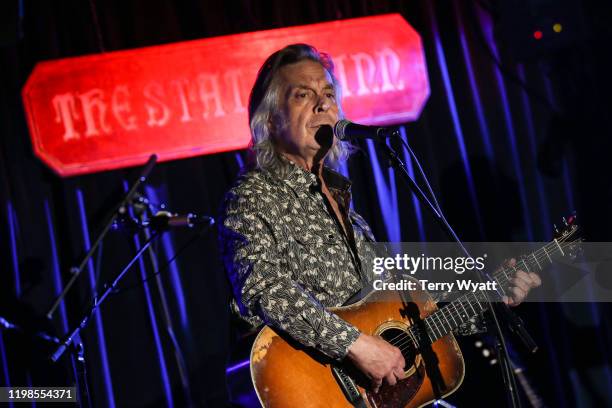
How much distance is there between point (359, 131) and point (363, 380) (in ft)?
3.13

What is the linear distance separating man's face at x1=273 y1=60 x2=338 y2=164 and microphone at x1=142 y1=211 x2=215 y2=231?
0.82 meters

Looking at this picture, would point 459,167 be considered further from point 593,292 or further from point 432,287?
point 432,287

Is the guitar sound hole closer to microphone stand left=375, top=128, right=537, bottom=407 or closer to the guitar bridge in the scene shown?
the guitar bridge

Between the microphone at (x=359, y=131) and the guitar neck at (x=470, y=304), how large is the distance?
2.75ft

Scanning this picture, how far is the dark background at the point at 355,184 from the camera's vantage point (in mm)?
4164

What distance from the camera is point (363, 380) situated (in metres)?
2.41

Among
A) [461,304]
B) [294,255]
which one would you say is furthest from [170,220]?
[461,304]

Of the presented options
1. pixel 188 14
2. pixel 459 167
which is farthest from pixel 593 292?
pixel 188 14

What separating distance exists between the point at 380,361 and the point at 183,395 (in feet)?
7.17

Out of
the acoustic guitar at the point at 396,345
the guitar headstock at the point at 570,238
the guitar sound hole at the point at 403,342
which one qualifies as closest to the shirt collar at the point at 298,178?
the acoustic guitar at the point at 396,345

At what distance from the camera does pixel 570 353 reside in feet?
14.8

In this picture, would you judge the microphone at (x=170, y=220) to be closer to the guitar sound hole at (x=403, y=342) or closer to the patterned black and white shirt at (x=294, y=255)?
the patterned black and white shirt at (x=294, y=255)

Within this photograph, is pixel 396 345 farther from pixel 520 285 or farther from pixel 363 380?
pixel 520 285

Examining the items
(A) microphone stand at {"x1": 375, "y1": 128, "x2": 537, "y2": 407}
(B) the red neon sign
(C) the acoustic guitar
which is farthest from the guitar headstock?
(B) the red neon sign
